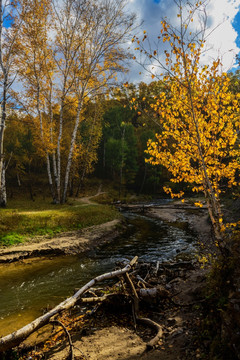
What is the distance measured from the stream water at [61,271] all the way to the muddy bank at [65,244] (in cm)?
62

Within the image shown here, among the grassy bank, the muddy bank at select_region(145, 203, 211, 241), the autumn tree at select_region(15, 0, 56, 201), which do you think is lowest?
the muddy bank at select_region(145, 203, 211, 241)

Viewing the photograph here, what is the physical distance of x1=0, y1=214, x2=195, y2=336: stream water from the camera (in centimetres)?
663

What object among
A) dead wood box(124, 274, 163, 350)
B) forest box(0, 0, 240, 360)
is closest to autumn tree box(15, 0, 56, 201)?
forest box(0, 0, 240, 360)

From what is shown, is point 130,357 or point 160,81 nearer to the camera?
point 130,357

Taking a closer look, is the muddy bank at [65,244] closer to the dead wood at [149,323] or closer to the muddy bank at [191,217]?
the muddy bank at [191,217]

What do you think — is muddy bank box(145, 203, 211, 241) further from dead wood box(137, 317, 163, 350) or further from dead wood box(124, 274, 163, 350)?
dead wood box(137, 317, 163, 350)

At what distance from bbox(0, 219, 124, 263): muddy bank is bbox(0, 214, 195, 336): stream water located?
62 centimetres

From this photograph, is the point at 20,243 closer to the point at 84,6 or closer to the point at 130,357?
the point at 130,357

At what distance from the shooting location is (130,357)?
4148 mm

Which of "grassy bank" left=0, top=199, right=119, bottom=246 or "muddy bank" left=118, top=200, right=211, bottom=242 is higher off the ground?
"grassy bank" left=0, top=199, right=119, bottom=246

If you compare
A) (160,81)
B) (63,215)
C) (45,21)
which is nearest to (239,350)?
(160,81)

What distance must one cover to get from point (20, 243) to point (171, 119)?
10.7 metres

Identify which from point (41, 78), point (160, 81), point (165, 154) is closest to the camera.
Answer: point (160, 81)

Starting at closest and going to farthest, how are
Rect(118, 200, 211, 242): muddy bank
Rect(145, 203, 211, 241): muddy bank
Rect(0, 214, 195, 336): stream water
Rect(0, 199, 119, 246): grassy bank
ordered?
Rect(0, 214, 195, 336): stream water < Rect(0, 199, 119, 246): grassy bank < Rect(145, 203, 211, 241): muddy bank < Rect(118, 200, 211, 242): muddy bank
